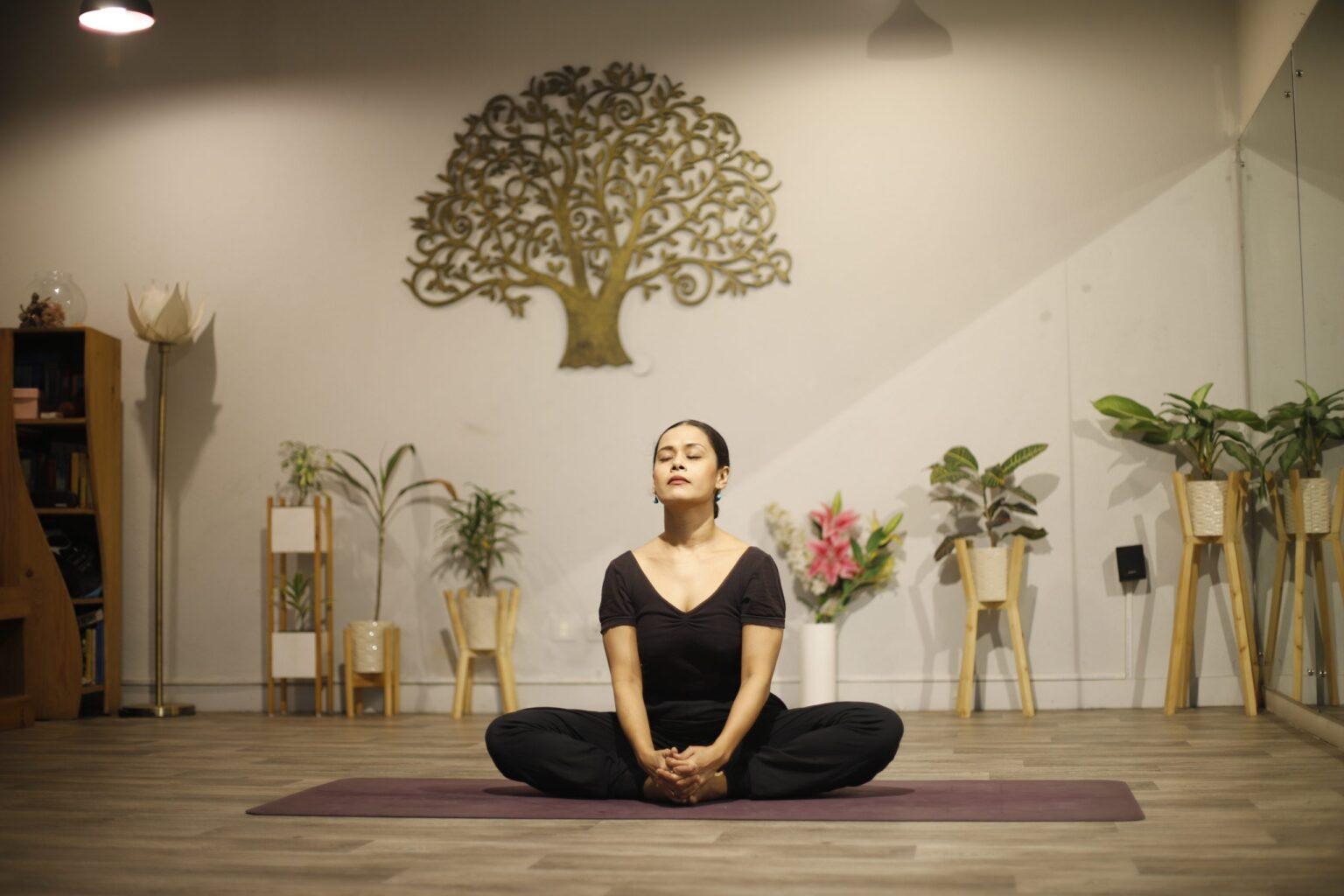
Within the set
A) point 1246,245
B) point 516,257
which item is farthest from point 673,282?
point 1246,245

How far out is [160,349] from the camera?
540 centimetres

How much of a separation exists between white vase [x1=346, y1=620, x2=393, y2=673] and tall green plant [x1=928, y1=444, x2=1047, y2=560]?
85.6 inches

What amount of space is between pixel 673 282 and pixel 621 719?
277 cm

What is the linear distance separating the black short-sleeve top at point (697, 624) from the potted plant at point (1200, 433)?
2340 mm

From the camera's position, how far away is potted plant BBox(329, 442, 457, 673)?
512 cm

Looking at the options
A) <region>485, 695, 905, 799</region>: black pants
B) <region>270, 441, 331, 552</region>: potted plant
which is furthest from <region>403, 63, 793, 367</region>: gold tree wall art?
<region>485, 695, 905, 799</region>: black pants

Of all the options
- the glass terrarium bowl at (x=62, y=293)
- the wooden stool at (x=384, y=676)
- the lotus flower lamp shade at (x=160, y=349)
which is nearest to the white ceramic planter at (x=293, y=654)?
the wooden stool at (x=384, y=676)

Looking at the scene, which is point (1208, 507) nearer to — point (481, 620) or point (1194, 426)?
point (1194, 426)

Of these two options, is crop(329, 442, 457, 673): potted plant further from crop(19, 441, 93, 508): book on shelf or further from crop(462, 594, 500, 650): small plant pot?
crop(19, 441, 93, 508): book on shelf

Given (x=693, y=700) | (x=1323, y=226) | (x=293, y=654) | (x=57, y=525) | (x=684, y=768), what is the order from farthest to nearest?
1. (x=57, y=525)
2. (x=293, y=654)
3. (x=1323, y=226)
4. (x=693, y=700)
5. (x=684, y=768)

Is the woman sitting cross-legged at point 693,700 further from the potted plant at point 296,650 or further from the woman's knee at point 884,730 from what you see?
the potted plant at point 296,650

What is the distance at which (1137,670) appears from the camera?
4.92 meters

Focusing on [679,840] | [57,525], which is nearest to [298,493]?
[57,525]

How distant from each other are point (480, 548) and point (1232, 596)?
9.17 feet
